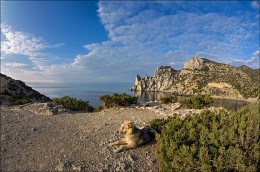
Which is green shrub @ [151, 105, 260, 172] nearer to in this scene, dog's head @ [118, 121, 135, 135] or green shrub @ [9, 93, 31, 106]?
dog's head @ [118, 121, 135, 135]

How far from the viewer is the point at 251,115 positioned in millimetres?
6328

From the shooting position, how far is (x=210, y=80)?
368 ft

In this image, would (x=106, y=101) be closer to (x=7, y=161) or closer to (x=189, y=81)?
(x=7, y=161)

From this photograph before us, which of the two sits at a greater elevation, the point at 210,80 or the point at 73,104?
the point at 210,80

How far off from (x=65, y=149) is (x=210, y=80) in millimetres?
112773

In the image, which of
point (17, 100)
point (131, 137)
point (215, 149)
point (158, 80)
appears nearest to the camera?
point (215, 149)

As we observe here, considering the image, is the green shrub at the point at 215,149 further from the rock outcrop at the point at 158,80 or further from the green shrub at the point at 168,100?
the rock outcrop at the point at 158,80

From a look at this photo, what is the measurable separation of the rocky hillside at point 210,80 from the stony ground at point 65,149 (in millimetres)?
88386

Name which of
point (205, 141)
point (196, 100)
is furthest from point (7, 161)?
point (196, 100)

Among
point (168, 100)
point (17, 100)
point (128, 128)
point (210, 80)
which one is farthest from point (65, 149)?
point (210, 80)

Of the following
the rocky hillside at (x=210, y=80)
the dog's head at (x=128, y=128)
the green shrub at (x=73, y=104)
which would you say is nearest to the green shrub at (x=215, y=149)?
the dog's head at (x=128, y=128)

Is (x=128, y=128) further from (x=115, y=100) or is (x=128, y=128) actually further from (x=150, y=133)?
(x=115, y=100)

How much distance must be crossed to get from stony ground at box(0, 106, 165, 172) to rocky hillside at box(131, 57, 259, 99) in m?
88.4

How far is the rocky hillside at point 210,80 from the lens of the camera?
3971 inches
